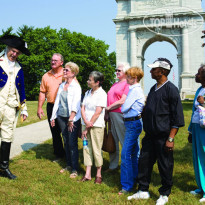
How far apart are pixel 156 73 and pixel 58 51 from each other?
36.9m

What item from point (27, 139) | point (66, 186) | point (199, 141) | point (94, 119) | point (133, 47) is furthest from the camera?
point (133, 47)

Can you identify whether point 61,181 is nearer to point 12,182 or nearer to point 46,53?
point 12,182

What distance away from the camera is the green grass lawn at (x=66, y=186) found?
11.9 ft

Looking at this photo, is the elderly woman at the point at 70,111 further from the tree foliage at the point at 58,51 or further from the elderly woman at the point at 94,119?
the tree foliage at the point at 58,51

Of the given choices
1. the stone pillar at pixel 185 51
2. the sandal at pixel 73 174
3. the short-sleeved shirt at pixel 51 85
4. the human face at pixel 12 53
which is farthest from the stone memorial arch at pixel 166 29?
the human face at pixel 12 53

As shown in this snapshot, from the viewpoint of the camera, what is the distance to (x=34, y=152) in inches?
257

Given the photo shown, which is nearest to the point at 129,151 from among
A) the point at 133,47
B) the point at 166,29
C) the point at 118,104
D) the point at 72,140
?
the point at 118,104

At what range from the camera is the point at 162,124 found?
3.42m

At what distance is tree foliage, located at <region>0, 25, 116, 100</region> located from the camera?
124 ft

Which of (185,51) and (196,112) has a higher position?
(185,51)

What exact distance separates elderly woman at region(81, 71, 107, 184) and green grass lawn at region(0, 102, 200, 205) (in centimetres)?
34

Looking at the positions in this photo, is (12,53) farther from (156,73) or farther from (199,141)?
(199,141)

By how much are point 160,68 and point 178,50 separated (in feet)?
89.3

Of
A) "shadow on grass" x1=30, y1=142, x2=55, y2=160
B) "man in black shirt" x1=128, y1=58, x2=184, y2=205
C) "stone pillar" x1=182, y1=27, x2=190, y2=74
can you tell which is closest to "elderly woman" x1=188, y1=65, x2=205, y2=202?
"man in black shirt" x1=128, y1=58, x2=184, y2=205
